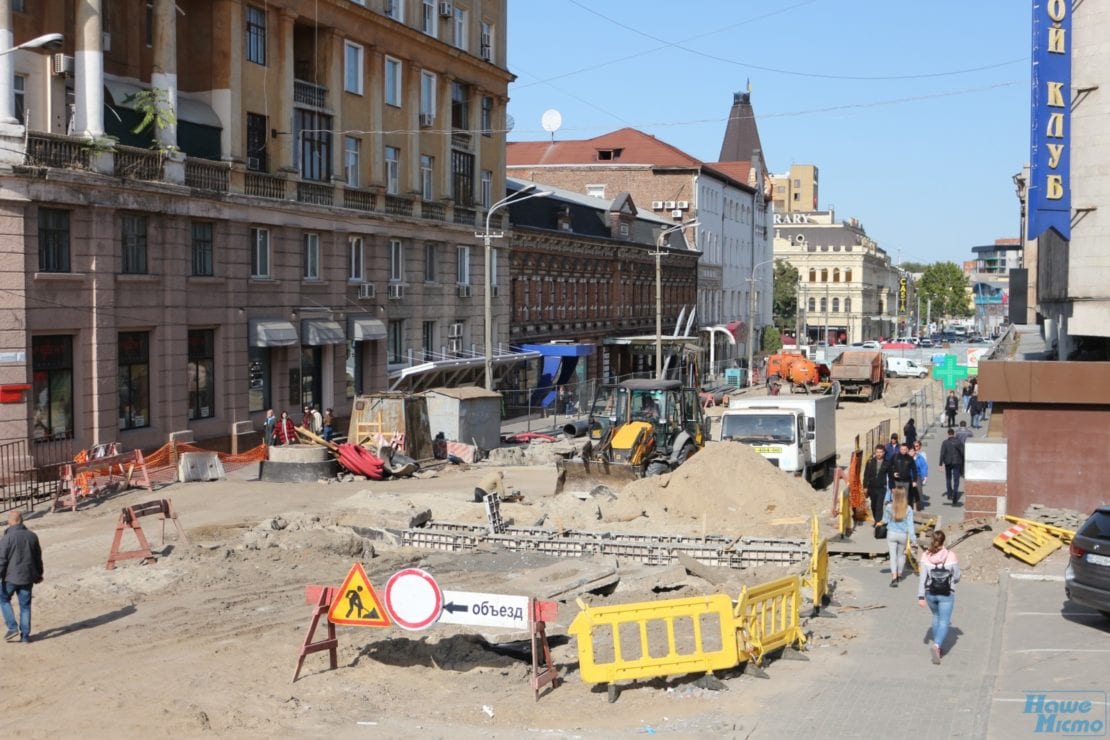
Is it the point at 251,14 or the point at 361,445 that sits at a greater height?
the point at 251,14

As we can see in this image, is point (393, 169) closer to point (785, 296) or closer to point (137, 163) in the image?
point (137, 163)

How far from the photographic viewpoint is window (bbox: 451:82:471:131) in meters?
48.5

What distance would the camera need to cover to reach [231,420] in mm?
34719

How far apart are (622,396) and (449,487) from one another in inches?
189

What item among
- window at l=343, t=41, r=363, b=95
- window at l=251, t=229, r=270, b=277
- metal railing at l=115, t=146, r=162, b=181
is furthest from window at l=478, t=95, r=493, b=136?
metal railing at l=115, t=146, r=162, b=181

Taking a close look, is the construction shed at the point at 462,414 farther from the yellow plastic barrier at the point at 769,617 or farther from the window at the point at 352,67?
the yellow plastic barrier at the point at 769,617

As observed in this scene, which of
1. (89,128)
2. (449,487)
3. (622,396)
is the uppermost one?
(89,128)

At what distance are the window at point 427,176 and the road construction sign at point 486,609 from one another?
111 feet

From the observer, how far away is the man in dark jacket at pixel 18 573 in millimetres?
14781

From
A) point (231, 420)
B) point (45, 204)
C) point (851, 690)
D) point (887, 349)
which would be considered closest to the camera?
point (851, 690)

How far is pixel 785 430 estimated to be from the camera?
2977cm

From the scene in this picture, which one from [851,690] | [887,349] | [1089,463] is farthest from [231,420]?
[887,349]

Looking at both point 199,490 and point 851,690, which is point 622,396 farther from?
point 851,690

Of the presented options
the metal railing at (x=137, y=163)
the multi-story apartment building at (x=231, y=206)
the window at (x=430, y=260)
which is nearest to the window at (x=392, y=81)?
the multi-story apartment building at (x=231, y=206)
